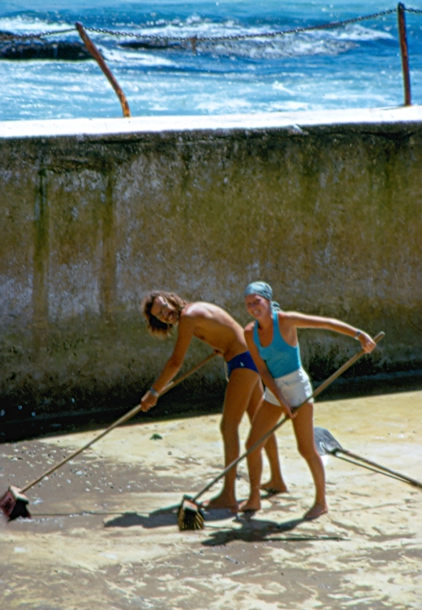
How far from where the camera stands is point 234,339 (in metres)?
6.20

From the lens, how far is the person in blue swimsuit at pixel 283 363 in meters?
5.70

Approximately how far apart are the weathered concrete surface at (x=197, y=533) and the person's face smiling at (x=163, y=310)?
1197mm

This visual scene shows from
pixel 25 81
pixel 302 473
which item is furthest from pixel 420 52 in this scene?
pixel 302 473

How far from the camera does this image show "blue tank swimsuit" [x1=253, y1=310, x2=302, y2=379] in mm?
5758

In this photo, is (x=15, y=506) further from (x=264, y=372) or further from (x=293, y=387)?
(x=293, y=387)

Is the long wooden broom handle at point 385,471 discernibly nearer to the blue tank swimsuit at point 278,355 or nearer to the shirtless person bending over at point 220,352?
the shirtless person bending over at point 220,352

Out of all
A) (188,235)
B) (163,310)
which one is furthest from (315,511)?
(188,235)

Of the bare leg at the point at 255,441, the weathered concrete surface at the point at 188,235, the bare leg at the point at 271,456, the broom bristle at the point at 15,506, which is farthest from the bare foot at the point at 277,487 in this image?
the weathered concrete surface at the point at 188,235

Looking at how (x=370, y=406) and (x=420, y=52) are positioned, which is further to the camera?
(x=420, y=52)

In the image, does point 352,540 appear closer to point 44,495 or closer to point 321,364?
point 44,495

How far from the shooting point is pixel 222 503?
6.05m

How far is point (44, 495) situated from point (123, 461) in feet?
2.50

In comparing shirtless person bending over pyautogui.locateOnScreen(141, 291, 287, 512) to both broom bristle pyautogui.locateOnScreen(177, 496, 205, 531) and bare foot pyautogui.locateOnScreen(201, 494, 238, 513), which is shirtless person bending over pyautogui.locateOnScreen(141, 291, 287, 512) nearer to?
bare foot pyautogui.locateOnScreen(201, 494, 238, 513)

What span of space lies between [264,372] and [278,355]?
134mm
